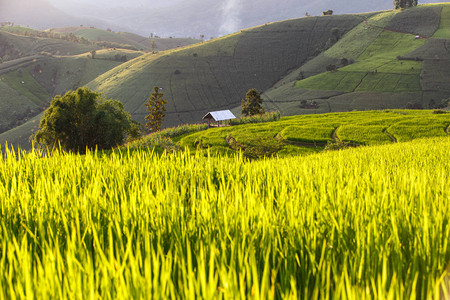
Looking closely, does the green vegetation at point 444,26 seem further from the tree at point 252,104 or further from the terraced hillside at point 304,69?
the tree at point 252,104

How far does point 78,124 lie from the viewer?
38.6 metres

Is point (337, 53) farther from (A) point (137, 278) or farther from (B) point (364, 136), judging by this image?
(A) point (137, 278)

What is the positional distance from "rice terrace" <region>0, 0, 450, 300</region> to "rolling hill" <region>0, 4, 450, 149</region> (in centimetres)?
84

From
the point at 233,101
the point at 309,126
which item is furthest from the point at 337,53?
the point at 309,126

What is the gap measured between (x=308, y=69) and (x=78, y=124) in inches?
4850

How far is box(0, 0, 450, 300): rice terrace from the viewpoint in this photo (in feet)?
5.37

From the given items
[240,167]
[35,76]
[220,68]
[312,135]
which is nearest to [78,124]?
[312,135]

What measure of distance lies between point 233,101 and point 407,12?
98.3 meters

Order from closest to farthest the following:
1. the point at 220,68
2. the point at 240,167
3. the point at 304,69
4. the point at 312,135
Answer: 1. the point at 240,167
2. the point at 312,135
3. the point at 304,69
4. the point at 220,68

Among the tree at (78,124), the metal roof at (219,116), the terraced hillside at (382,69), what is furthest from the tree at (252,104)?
the tree at (78,124)

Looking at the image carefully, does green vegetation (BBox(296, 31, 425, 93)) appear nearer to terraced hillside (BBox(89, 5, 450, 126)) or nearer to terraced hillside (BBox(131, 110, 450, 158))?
terraced hillside (BBox(89, 5, 450, 126))

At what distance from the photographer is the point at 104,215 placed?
8.34 feet

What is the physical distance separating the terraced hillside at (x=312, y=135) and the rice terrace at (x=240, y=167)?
1.07 ft

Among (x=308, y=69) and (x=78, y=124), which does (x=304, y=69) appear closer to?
(x=308, y=69)
